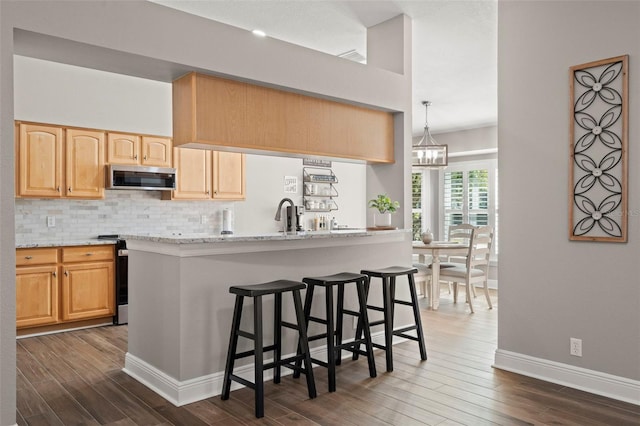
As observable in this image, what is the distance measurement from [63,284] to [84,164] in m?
1.32

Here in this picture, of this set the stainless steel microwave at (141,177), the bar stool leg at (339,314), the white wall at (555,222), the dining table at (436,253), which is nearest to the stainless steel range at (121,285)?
the stainless steel microwave at (141,177)

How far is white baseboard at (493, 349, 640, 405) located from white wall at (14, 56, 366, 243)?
4252 mm

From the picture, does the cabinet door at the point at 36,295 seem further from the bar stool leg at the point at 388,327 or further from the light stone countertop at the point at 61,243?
the bar stool leg at the point at 388,327

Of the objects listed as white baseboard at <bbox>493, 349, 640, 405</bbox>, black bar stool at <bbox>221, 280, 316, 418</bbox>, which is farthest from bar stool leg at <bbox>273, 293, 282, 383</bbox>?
white baseboard at <bbox>493, 349, 640, 405</bbox>

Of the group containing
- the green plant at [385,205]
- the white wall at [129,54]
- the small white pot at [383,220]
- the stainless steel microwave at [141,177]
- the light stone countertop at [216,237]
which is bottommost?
the light stone countertop at [216,237]

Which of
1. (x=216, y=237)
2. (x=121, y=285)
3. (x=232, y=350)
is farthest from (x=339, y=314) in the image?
(x=121, y=285)

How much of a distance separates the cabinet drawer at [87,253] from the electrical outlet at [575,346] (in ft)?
14.7

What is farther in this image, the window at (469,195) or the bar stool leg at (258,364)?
the window at (469,195)

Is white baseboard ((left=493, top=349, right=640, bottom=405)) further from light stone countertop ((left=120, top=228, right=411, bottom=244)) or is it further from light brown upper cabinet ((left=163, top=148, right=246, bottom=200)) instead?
light brown upper cabinet ((left=163, top=148, right=246, bottom=200))

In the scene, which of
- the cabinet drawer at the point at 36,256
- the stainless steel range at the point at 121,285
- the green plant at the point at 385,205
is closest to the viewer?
A: the green plant at the point at 385,205

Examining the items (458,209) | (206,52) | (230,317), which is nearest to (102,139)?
(206,52)

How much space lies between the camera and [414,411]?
2.80 meters

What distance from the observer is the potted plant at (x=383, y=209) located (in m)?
4.27

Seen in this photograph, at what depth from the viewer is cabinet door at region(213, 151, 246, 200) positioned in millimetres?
6246
